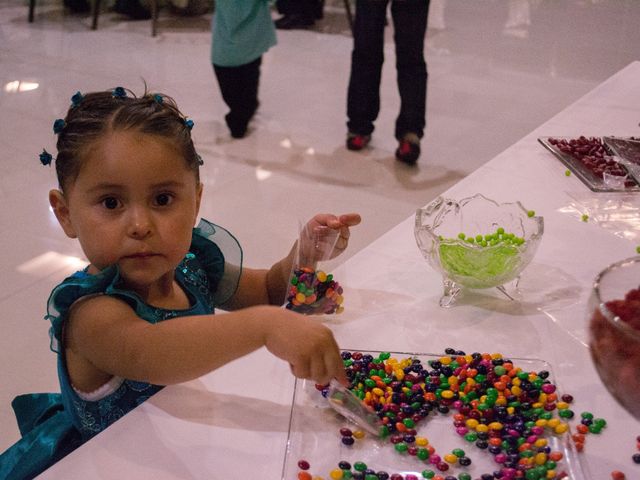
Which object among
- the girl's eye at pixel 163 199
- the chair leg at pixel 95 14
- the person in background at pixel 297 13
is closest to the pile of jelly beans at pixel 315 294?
the girl's eye at pixel 163 199

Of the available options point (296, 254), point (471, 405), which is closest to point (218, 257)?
point (296, 254)

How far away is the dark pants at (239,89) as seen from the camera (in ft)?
10.3

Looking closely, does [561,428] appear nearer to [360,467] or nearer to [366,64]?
[360,467]

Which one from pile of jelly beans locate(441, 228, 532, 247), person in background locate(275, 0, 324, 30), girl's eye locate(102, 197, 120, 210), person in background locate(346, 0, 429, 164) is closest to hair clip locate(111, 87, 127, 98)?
girl's eye locate(102, 197, 120, 210)

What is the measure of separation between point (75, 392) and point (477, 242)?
62cm

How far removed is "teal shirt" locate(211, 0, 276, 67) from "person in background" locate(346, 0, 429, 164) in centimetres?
41

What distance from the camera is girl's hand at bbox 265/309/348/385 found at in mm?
772

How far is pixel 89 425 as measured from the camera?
3.27 feet

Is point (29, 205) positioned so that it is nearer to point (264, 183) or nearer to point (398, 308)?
point (264, 183)

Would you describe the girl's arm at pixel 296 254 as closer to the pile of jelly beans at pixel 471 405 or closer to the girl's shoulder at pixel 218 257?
the girl's shoulder at pixel 218 257

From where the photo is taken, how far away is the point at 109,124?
925 mm

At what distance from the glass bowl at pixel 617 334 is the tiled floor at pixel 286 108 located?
4.58 ft

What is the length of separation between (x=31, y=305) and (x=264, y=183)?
3.42 ft

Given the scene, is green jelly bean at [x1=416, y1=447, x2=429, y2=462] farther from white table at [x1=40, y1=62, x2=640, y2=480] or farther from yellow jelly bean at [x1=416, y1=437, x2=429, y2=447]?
white table at [x1=40, y1=62, x2=640, y2=480]
